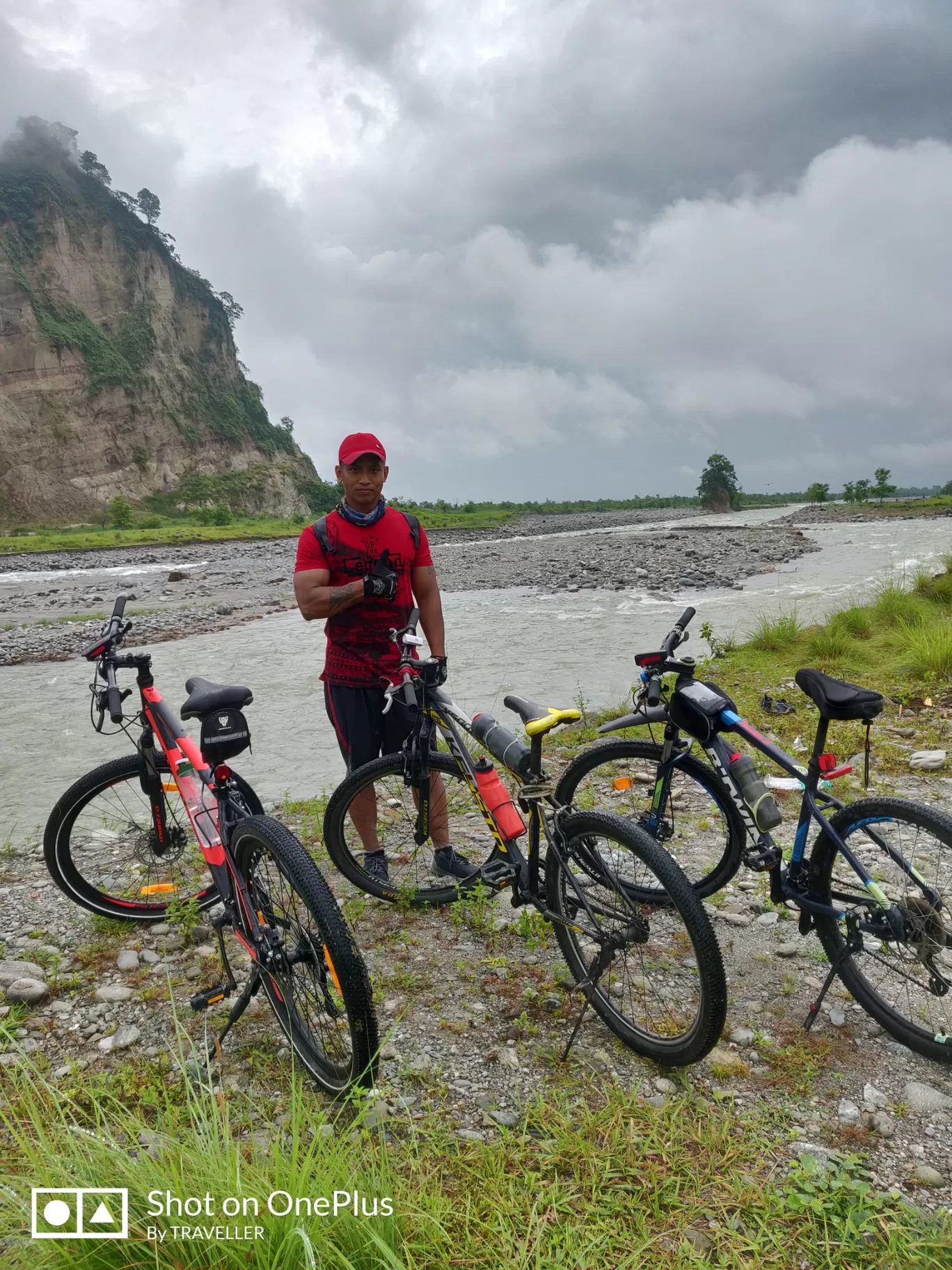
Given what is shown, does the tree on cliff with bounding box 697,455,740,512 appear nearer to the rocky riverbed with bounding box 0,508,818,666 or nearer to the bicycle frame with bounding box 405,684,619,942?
the rocky riverbed with bounding box 0,508,818,666

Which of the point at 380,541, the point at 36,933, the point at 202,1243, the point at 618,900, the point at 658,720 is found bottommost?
the point at 36,933

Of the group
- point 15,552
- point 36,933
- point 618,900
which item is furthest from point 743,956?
point 15,552

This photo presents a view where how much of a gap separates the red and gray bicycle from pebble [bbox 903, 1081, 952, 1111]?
208cm

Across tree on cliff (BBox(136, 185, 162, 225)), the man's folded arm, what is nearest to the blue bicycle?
the man's folded arm

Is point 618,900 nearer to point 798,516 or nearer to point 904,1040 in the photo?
point 904,1040

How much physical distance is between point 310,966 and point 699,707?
2.19 m

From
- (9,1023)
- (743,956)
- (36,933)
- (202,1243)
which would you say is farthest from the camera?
(36,933)

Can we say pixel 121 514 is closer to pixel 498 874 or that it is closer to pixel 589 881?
pixel 498 874

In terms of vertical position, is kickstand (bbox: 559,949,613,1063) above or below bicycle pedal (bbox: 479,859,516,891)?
below

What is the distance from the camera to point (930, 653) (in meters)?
8.71

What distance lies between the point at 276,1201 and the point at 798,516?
261ft

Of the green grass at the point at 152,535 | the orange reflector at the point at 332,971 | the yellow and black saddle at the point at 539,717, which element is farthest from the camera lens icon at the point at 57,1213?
the green grass at the point at 152,535

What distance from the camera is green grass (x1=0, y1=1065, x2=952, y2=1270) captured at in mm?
2018

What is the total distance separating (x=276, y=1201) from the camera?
2.05 metres
